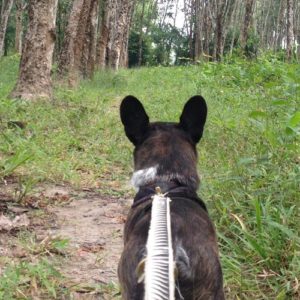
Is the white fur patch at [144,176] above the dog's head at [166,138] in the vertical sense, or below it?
below

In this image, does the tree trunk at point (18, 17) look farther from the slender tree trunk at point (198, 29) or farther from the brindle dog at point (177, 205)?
the brindle dog at point (177, 205)

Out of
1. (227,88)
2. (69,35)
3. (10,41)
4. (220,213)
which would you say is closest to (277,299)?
(220,213)

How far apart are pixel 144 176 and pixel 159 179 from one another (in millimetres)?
98

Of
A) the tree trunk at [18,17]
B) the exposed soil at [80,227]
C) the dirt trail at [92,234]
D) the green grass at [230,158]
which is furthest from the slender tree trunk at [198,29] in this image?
the dirt trail at [92,234]

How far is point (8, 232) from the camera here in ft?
14.3

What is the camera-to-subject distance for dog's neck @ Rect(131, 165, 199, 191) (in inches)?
108

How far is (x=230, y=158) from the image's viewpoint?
5336 millimetres

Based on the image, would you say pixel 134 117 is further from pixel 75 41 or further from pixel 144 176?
pixel 75 41

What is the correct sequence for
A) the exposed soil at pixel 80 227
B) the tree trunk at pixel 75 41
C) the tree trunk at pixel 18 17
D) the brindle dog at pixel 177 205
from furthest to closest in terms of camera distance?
the tree trunk at pixel 18 17
the tree trunk at pixel 75 41
the exposed soil at pixel 80 227
the brindle dog at pixel 177 205

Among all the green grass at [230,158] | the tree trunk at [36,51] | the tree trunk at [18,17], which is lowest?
the green grass at [230,158]

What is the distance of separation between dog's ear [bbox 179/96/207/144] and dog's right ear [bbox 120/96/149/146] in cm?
22

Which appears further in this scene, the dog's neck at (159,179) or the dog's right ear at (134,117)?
the dog's right ear at (134,117)

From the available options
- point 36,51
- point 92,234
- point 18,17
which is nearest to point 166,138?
point 92,234

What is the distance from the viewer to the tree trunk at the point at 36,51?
9.95 meters
